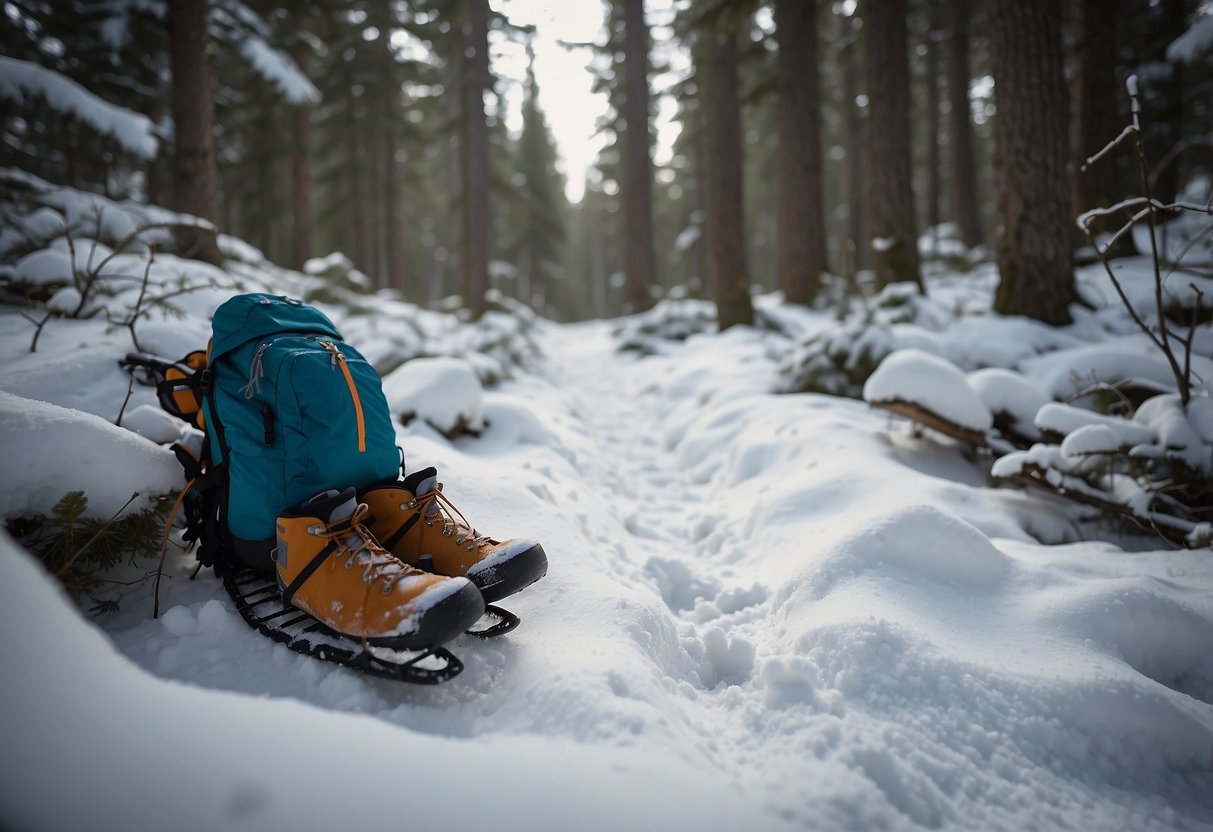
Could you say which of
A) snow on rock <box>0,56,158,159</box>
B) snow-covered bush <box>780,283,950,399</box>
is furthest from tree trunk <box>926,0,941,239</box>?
snow on rock <box>0,56,158,159</box>

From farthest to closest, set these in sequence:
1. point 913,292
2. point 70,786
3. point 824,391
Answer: point 913,292, point 824,391, point 70,786

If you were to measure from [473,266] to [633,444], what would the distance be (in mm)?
7043

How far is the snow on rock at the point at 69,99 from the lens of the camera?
17.4ft

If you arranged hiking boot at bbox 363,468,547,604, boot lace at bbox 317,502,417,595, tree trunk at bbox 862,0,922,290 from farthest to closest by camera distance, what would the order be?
tree trunk at bbox 862,0,922,290
hiking boot at bbox 363,468,547,604
boot lace at bbox 317,502,417,595

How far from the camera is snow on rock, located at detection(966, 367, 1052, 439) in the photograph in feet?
11.2

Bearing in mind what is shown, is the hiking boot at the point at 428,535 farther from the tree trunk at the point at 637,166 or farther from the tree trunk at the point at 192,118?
the tree trunk at the point at 637,166

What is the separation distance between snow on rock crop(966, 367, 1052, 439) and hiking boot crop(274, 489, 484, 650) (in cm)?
342

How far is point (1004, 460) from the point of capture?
2.88 meters

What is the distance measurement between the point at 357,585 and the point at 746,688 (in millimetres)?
1234

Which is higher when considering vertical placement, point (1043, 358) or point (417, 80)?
point (417, 80)

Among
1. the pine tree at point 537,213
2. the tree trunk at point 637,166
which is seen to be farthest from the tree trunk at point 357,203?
the pine tree at point 537,213

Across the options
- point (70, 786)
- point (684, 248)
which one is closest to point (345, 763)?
point (70, 786)

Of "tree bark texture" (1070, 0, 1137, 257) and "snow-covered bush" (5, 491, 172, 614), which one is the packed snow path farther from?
"tree bark texture" (1070, 0, 1137, 257)

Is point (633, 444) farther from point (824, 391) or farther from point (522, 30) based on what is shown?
point (522, 30)
